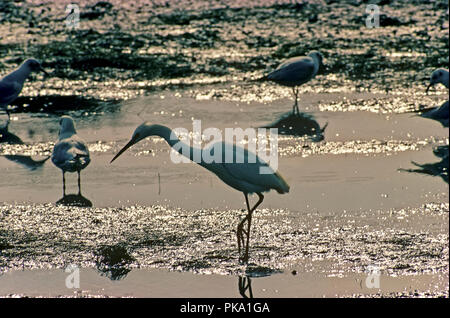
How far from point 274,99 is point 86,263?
251 inches

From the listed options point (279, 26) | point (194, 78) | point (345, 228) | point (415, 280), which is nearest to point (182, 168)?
point (345, 228)

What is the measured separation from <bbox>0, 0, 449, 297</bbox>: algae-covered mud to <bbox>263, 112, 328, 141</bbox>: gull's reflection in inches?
1.1

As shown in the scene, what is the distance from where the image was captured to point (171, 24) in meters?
18.7

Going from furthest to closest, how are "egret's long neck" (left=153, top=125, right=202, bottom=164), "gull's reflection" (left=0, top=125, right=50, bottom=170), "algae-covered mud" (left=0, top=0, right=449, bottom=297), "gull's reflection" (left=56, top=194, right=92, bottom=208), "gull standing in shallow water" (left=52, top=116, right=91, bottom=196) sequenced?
1. "gull's reflection" (left=0, top=125, right=50, bottom=170)
2. "gull standing in shallow water" (left=52, top=116, right=91, bottom=196)
3. "gull's reflection" (left=56, top=194, right=92, bottom=208)
4. "egret's long neck" (left=153, top=125, right=202, bottom=164)
5. "algae-covered mud" (left=0, top=0, right=449, bottom=297)

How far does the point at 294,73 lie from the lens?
39.0 ft

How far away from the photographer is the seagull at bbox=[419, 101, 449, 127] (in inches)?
403

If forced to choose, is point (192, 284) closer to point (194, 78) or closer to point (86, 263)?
point (86, 263)

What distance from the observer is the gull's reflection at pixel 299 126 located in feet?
33.8

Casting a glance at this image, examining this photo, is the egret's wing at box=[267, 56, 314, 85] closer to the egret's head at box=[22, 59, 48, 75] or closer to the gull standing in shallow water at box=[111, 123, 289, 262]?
the egret's head at box=[22, 59, 48, 75]

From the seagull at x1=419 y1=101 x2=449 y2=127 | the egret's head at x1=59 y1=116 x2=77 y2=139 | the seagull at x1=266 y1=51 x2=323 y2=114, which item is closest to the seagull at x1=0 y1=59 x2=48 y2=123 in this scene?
the egret's head at x1=59 y1=116 x2=77 y2=139

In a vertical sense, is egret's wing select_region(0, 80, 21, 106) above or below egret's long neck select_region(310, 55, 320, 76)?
below

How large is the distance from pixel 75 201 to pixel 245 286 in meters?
2.72

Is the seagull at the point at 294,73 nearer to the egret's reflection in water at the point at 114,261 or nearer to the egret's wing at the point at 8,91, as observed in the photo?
the egret's wing at the point at 8,91

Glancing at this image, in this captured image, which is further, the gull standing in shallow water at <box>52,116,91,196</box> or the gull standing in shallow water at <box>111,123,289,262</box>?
the gull standing in shallow water at <box>52,116,91,196</box>
